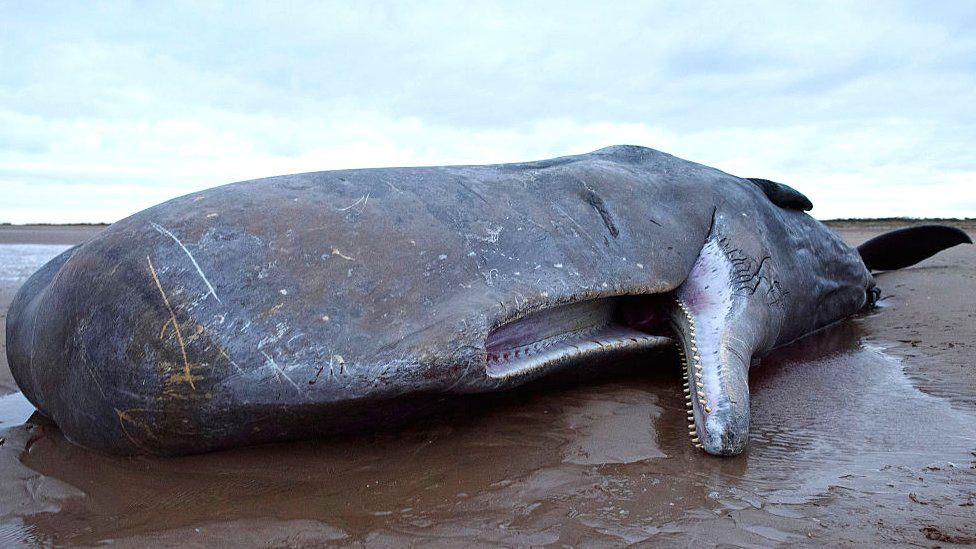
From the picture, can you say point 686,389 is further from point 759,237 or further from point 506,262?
point 759,237

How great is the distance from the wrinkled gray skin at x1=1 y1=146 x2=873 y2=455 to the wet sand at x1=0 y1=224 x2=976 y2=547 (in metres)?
0.18

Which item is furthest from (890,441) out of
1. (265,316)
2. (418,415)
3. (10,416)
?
(10,416)

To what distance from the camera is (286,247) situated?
312 cm

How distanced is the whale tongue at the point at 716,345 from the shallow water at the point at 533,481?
11cm

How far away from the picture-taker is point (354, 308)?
3.01 meters

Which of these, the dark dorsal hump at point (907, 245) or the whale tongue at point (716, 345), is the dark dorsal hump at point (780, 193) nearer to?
the whale tongue at point (716, 345)

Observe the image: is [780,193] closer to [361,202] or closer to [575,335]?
[575,335]

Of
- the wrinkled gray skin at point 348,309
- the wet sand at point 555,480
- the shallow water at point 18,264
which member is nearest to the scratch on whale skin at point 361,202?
the wrinkled gray skin at point 348,309

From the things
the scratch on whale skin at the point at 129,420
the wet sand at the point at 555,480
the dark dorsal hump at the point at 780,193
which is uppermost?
the dark dorsal hump at the point at 780,193

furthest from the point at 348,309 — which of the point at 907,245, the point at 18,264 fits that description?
the point at 18,264

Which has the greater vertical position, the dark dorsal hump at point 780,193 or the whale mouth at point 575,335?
the dark dorsal hump at point 780,193

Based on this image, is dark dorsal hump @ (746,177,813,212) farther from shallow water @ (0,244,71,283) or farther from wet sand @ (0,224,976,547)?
shallow water @ (0,244,71,283)

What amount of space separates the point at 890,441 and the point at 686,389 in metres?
0.91

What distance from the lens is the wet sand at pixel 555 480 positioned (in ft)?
8.01
